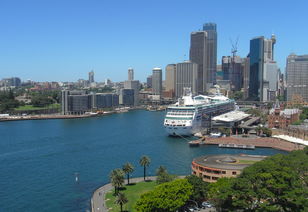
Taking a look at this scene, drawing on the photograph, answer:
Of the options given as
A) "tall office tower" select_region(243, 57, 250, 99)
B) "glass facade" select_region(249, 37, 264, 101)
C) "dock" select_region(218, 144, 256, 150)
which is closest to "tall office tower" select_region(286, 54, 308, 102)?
"glass facade" select_region(249, 37, 264, 101)

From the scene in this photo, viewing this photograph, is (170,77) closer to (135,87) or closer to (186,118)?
(135,87)

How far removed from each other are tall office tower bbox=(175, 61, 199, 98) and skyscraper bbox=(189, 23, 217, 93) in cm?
1344

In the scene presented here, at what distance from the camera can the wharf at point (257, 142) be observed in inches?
1826

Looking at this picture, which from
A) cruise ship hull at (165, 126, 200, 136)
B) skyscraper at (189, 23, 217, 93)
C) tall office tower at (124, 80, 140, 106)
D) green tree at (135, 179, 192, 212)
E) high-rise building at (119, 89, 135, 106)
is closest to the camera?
green tree at (135, 179, 192, 212)

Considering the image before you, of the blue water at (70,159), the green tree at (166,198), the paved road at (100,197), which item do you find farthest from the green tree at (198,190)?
the blue water at (70,159)

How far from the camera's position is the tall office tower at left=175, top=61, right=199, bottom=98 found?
142625mm

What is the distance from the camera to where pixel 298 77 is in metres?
119

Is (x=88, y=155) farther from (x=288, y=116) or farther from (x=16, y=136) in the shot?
(x=288, y=116)

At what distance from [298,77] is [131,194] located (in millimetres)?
105193

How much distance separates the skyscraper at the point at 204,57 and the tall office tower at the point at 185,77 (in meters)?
13.4

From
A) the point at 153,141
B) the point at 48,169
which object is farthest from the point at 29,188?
the point at 153,141

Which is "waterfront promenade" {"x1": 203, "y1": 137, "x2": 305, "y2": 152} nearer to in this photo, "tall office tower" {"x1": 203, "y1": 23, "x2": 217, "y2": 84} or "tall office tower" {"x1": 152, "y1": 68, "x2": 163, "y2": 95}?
"tall office tower" {"x1": 152, "y1": 68, "x2": 163, "y2": 95}

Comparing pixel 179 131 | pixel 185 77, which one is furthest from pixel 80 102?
pixel 185 77

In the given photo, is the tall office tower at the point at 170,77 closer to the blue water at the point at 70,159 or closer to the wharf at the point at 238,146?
the blue water at the point at 70,159
